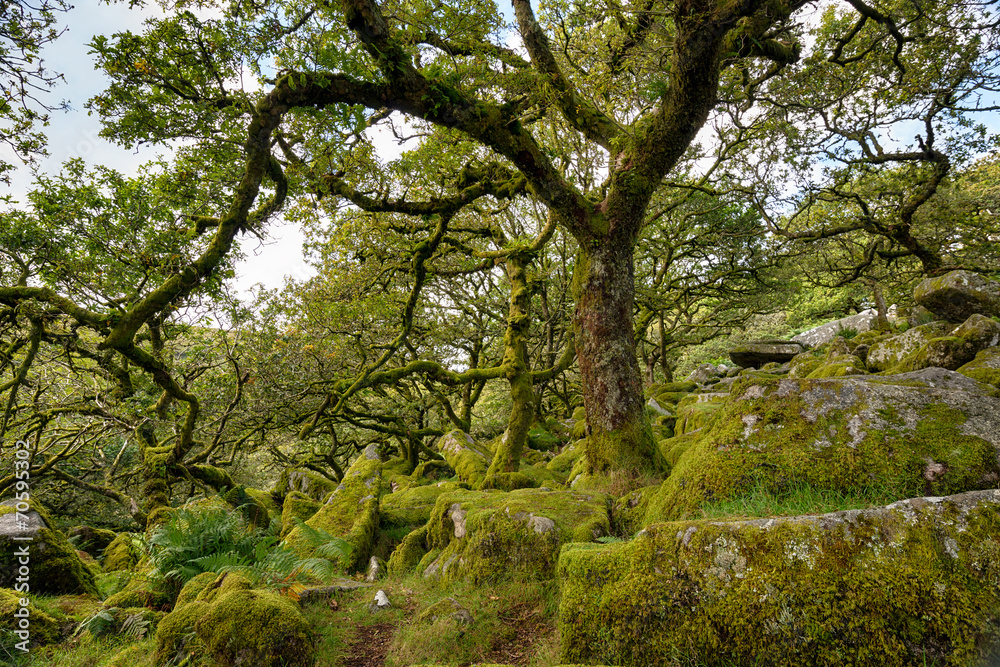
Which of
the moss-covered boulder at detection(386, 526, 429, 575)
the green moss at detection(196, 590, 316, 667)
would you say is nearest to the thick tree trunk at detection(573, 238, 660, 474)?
the moss-covered boulder at detection(386, 526, 429, 575)

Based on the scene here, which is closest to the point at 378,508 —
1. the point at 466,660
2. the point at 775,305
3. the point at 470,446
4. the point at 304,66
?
the point at 470,446

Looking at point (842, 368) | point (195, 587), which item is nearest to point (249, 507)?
point (195, 587)

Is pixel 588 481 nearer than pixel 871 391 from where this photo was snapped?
No

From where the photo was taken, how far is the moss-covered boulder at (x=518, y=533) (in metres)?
4.61

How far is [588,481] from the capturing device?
21.8ft

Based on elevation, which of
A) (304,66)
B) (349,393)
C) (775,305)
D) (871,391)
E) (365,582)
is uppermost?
(304,66)

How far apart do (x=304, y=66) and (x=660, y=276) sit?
12.7 metres

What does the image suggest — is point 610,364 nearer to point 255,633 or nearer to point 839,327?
point 255,633

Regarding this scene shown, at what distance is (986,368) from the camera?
558cm

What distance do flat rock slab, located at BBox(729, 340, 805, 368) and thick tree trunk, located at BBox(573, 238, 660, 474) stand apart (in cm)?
1257

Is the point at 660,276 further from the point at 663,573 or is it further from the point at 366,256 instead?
the point at 663,573

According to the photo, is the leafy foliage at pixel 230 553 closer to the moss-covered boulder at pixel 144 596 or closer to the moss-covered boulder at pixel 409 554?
the moss-covered boulder at pixel 144 596

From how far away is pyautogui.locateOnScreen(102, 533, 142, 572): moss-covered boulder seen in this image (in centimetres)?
727

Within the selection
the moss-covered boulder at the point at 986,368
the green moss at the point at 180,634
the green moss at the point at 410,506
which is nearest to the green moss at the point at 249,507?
the green moss at the point at 410,506
